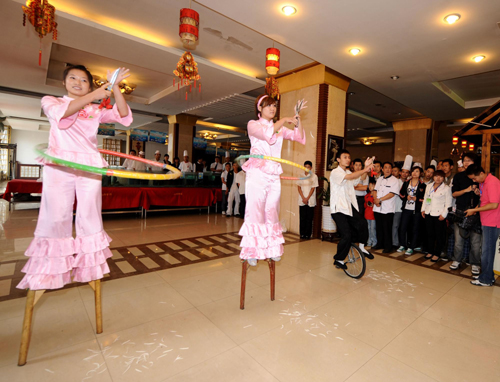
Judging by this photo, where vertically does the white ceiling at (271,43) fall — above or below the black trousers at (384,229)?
above

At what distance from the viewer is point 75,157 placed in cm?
198

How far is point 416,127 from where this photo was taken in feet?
35.5

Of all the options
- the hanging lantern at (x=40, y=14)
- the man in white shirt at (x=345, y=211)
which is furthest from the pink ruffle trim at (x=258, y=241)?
the hanging lantern at (x=40, y=14)

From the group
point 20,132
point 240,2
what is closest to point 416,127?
point 240,2

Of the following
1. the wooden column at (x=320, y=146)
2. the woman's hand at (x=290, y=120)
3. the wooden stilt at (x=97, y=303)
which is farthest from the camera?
the wooden column at (x=320, y=146)

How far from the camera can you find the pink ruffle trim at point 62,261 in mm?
1934

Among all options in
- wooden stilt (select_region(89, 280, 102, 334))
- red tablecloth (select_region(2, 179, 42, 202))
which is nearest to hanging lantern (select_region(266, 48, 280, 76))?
wooden stilt (select_region(89, 280, 102, 334))

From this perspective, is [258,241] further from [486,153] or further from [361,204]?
[486,153]

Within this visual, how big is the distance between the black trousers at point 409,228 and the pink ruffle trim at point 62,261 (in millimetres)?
5254

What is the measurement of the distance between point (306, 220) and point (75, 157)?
500 cm

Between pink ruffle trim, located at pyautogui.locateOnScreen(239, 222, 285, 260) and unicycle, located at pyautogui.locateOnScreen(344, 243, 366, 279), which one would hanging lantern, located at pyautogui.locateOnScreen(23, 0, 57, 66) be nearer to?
pink ruffle trim, located at pyautogui.locateOnScreen(239, 222, 285, 260)

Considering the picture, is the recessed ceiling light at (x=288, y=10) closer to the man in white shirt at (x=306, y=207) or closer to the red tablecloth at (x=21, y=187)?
the man in white shirt at (x=306, y=207)

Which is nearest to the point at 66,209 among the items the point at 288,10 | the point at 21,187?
the point at 288,10

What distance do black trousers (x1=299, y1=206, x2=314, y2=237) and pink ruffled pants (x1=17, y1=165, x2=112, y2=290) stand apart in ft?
15.5
